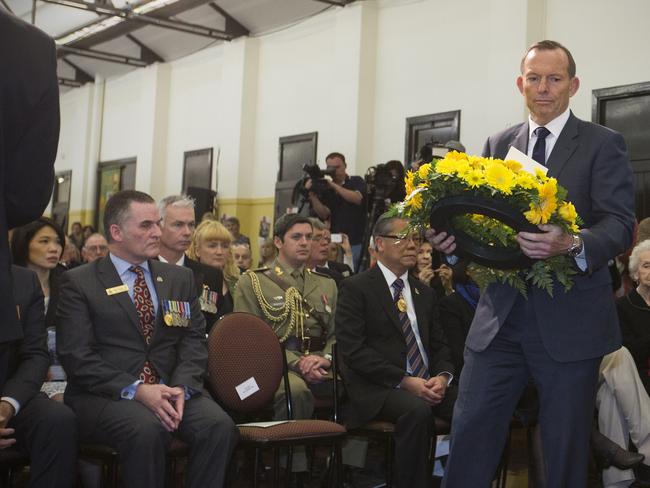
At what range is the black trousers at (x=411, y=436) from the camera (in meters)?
3.61

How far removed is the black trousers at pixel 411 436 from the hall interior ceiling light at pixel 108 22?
355 inches

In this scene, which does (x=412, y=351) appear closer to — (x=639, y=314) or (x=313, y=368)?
(x=313, y=368)

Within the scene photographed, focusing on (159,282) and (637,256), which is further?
(637,256)

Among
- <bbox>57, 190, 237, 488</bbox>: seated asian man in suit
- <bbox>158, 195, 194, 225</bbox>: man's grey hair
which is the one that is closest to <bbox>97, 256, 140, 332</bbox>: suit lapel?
<bbox>57, 190, 237, 488</bbox>: seated asian man in suit

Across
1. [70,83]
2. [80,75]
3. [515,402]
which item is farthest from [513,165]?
[70,83]

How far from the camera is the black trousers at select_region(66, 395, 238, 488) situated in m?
3.00

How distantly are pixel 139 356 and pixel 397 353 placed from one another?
50.6 inches

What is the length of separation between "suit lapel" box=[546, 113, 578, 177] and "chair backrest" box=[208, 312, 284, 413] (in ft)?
5.69

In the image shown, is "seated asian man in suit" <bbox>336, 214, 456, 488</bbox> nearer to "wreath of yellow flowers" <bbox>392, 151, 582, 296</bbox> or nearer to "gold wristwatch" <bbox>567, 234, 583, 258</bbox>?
"wreath of yellow flowers" <bbox>392, 151, 582, 296</bbox>

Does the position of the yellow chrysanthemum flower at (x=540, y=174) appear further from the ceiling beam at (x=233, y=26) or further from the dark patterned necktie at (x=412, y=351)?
the ceiling beam at (x=233, y=26)

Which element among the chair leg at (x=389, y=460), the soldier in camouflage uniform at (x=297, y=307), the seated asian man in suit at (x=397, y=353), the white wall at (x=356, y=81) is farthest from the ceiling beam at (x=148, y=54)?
the chair leg at (x=389, y=460)

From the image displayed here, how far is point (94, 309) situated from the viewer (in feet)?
10.8

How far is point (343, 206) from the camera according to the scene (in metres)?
8.23

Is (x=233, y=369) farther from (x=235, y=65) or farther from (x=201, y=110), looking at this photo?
(x=201, y=110)
